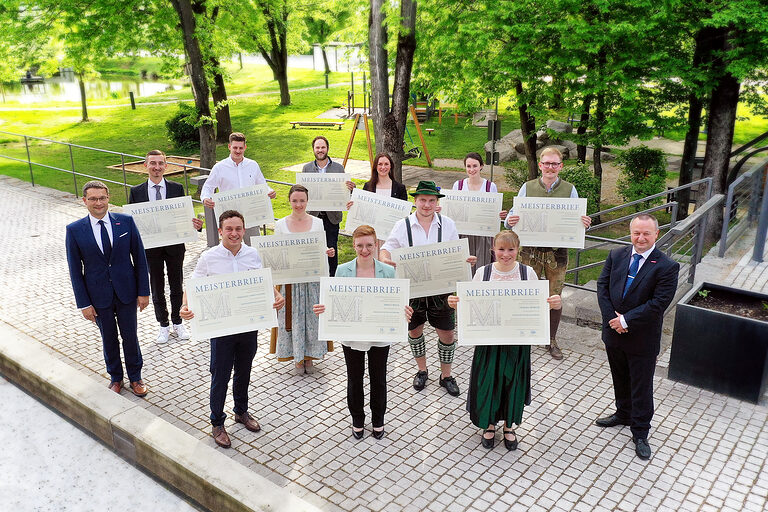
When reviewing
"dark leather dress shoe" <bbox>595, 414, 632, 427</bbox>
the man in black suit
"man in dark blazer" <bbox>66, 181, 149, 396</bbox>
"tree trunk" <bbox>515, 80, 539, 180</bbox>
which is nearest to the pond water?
"tree trunk" <bbox>515, 80, 539, 180</bbox>

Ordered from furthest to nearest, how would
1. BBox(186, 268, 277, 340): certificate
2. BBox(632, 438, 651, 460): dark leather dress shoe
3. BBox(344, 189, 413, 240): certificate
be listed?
BBox(344, 189, 413, 240): certificate, BBox(632, 438, 651, 460): dark leather dress shoe, BBox(186, 268, 277, 340): certificate

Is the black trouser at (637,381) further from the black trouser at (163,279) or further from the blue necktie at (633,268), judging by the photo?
the black trouser at (163,279)

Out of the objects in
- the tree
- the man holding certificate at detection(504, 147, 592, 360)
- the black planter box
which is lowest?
the black planter box

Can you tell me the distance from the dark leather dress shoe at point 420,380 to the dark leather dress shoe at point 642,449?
221 centimetres

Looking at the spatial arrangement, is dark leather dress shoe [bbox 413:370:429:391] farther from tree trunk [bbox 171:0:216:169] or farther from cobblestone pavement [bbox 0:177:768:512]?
tree trunk [bbox 171:0:216:169]

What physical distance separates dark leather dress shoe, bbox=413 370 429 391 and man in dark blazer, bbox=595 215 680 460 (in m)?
2.00

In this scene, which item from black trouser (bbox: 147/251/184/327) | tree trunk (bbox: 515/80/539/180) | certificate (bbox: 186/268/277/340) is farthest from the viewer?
tree trunk (bbox: 515/80/539/180)

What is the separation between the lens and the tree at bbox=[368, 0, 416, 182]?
487 inches

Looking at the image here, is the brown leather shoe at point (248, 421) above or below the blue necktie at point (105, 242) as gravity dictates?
below

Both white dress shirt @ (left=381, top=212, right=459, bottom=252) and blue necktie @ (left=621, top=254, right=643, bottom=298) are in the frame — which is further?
white dress shirt @ (left=381, top=212, right=459, bottom=252)

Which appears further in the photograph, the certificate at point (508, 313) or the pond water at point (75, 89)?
the pond water at point (75, 89)

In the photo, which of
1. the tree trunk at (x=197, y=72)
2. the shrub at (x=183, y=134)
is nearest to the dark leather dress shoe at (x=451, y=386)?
the tree trunk at (x=197, y=72)

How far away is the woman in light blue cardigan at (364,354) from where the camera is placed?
5831 millimetres

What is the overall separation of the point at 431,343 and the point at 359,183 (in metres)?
10.2
